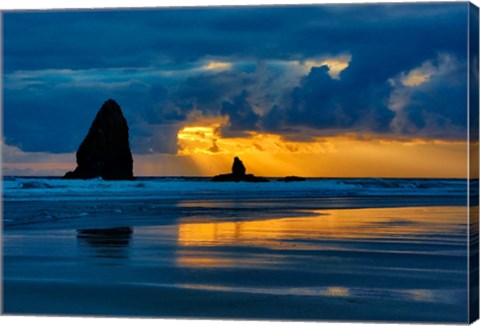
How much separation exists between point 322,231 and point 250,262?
4.82 feet

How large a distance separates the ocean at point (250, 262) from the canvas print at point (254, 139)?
0.02 m

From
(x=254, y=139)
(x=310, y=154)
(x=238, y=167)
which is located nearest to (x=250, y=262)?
(x=238, y=167)

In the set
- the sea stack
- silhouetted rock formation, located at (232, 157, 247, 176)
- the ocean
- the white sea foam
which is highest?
the sea stack

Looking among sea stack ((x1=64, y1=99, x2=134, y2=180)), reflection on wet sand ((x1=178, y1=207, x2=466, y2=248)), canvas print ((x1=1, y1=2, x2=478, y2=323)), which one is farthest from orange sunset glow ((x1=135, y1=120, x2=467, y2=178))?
sea stack ((x1=64, y1=99, x2=134, y2=180))

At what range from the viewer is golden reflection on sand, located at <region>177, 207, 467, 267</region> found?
8391 millimetres

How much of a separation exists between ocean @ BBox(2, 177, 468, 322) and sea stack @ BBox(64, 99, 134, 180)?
17.0 inches

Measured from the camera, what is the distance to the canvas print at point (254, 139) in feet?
25.3

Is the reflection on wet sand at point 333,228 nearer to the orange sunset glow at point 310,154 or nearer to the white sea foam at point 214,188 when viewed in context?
the white sea foam at point 214,188

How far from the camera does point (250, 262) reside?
27.1ft

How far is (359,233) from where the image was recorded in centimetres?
954

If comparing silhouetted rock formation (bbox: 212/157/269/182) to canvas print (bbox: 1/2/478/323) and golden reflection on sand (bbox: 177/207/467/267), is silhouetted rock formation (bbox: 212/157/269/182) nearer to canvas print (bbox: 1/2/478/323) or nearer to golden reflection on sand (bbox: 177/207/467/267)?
canvas print (bbox: 1/2/478/323)

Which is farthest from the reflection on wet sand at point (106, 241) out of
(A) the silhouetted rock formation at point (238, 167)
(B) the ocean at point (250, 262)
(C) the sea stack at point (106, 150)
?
(A) the silhouetted rock formation at point (238, 167)

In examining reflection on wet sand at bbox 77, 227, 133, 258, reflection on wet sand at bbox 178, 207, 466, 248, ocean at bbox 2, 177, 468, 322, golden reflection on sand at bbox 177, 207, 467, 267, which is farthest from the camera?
reflection on wet sand at bbox 77, 227, 133, 258

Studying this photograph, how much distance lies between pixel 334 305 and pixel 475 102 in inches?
78.5
